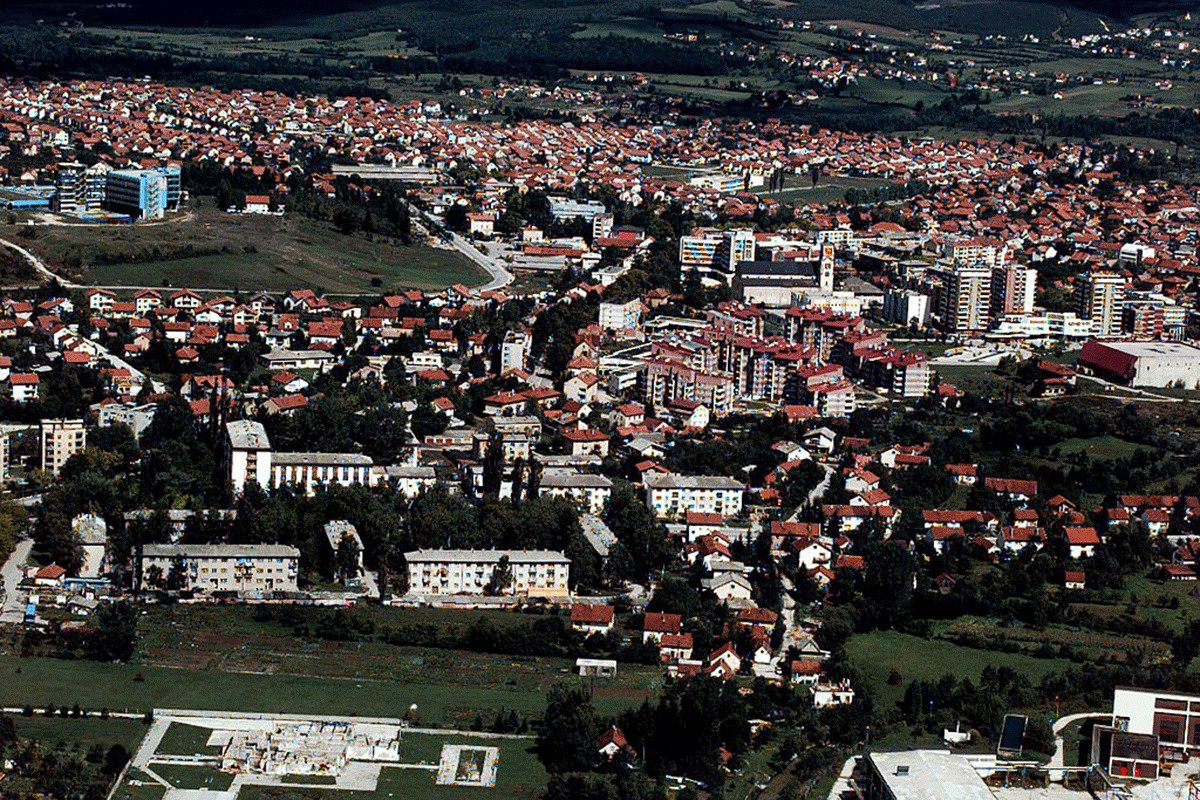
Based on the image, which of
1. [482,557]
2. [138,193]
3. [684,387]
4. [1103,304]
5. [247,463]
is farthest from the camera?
[138,193]

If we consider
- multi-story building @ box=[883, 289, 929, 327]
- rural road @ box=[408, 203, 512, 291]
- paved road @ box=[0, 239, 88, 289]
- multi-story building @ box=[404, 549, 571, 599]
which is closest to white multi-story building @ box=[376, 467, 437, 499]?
multi-story building @ box=[404, 549, 571, 599]

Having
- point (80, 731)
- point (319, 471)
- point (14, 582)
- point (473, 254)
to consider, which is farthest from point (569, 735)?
point (473, 254)

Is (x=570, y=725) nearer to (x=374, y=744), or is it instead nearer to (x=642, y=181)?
(x=374, y=744)

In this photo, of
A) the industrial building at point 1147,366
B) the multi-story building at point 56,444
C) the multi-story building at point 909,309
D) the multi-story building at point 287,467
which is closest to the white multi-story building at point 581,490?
the multi-story building at point 287,467

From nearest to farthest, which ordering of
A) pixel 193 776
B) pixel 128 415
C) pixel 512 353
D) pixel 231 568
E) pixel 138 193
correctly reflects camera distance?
pixel 193 776 → pixel 231 568 → pixel 128 415 → pixel 512 353 → pixel 138 193

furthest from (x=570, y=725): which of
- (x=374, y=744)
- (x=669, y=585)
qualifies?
(x=669, y=585)

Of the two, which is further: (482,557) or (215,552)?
(482,557)

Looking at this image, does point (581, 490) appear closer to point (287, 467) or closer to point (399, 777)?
point (287, 467)
